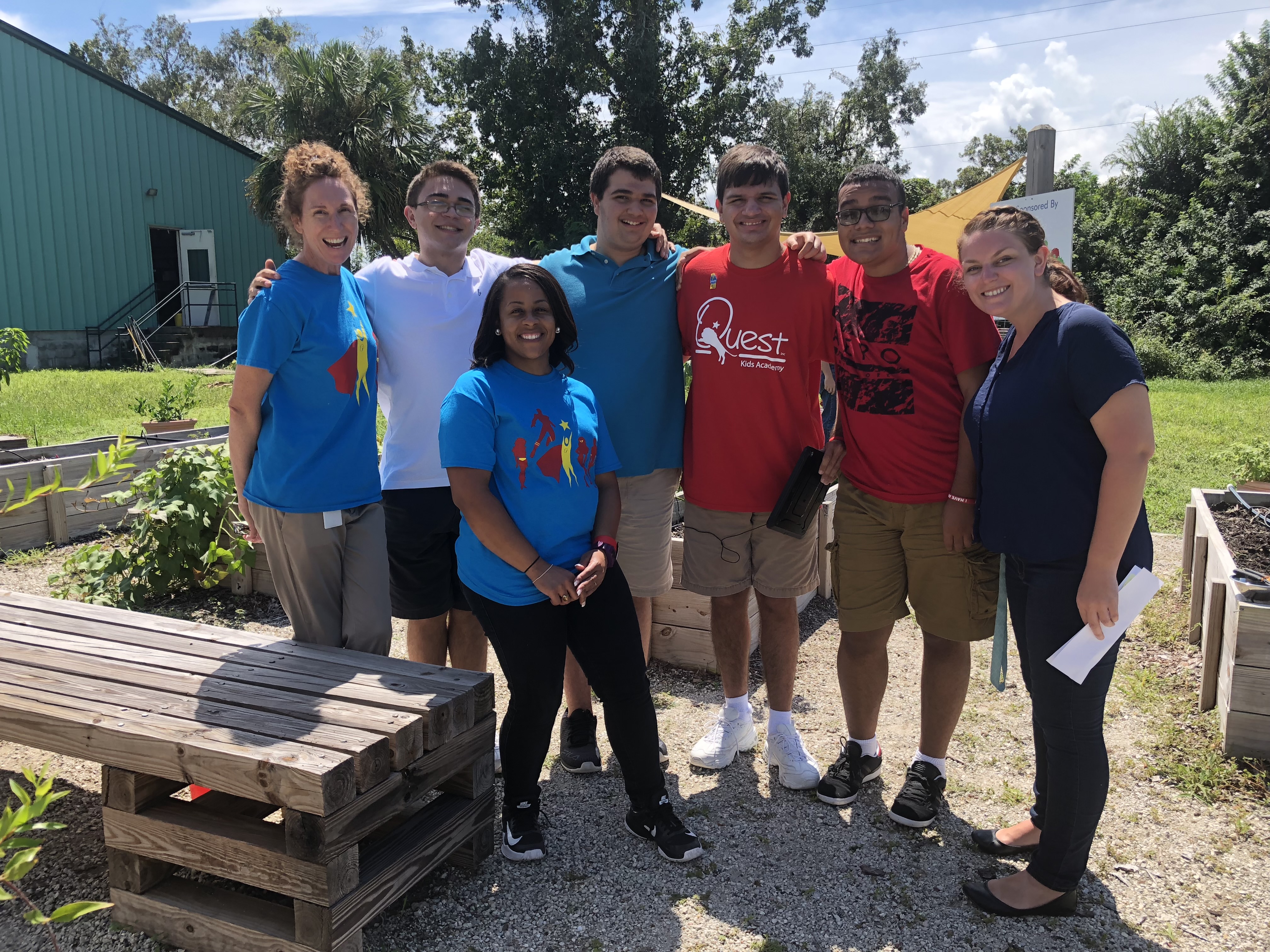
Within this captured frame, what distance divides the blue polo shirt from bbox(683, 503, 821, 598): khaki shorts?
31 cm

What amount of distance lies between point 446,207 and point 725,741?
2306 mm

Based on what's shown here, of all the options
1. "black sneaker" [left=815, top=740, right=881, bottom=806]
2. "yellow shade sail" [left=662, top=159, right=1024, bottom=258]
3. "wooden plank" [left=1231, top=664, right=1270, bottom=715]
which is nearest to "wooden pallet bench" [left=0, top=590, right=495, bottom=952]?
"black sneaker" [left=815, top=740, right=881, bottom=806]

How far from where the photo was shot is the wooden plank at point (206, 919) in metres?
2.32

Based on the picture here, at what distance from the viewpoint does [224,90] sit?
4181 centimetres

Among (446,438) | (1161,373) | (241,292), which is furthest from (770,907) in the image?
(241,292)

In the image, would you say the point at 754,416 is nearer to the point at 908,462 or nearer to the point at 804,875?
the point at 908,462

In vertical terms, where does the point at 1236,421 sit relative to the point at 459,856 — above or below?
above

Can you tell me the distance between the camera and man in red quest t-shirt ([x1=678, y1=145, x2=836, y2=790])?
3086 mm

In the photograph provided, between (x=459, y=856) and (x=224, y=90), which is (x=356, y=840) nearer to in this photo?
(x=459, y=856)

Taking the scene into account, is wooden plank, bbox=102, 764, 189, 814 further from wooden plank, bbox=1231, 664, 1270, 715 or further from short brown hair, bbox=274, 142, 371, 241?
wooden plank, bbox=1231, 664, 1270, 715

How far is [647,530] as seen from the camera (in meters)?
3.37

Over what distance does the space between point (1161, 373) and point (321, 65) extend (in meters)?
20.4


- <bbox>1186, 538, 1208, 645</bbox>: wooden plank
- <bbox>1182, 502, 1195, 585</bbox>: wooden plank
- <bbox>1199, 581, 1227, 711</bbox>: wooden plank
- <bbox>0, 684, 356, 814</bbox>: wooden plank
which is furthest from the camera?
<bbox>1182, 502, 1195, 585</bbox>: wooden plank

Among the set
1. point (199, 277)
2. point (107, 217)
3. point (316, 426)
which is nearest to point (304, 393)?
point (316, 426)
